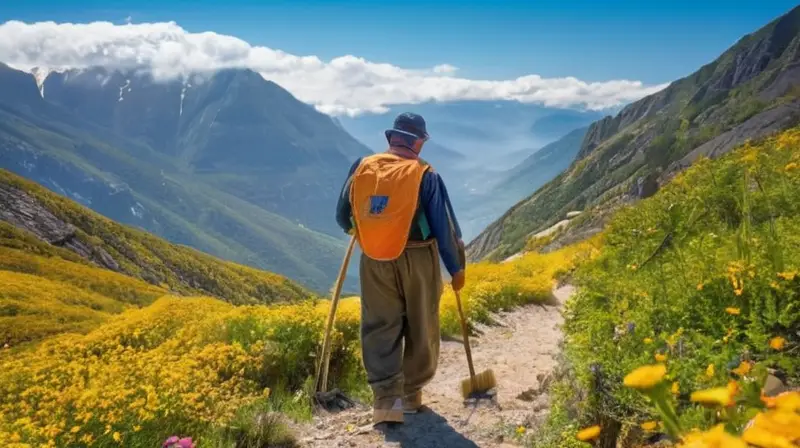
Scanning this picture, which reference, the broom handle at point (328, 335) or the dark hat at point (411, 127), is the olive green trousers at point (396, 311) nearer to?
the broom handle at point (328, 335)

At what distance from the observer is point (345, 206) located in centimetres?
644

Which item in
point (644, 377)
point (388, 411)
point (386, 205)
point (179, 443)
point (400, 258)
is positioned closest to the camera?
point (644, 377)

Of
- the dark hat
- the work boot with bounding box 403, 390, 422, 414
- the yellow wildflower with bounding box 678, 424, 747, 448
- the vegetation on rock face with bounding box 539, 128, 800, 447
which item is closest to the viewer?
the yellow wildflower with bounding box 678, 424, 747, 448

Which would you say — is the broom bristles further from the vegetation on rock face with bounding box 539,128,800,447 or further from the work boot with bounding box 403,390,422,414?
Result: the vegetation on rock face with bounding box 539,128,800,447

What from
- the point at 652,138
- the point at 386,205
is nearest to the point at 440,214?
the point at 386,205

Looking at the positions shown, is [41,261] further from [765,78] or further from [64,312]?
[765,78]

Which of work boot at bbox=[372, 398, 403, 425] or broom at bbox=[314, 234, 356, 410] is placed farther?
broom at bbox=[314, 234, 356, 410]

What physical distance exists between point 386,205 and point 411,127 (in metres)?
0.95

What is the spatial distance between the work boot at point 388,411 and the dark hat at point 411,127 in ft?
8.57

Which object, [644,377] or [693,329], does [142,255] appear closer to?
[693,329]

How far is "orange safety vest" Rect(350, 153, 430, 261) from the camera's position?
579 cm

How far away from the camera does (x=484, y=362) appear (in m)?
9.27

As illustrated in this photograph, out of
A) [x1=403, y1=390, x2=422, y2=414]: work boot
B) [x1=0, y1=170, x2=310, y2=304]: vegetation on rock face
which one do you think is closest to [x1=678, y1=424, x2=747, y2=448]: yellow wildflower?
[x1=403, y1=390, x2=422, y2=414]: work boot

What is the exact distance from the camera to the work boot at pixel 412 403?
21.0ft
